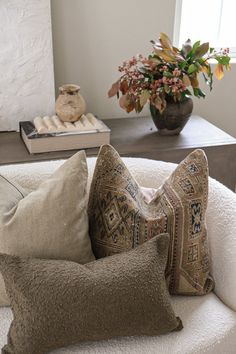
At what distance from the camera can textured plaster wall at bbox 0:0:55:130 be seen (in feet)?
5.75

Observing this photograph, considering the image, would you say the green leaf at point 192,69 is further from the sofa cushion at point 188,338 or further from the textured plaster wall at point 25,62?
the sofa cushion at point 188,338

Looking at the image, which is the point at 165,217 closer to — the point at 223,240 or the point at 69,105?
A: the point at 223,240

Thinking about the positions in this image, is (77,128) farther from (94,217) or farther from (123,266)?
(123,266)

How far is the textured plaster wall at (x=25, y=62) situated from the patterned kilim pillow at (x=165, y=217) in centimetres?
76

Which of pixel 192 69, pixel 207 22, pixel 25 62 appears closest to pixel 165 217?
pixel 192 69

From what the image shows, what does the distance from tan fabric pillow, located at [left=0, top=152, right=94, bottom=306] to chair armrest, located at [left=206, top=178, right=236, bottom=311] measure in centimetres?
34

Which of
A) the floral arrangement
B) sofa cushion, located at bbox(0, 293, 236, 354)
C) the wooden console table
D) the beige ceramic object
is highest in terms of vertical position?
the floral arrangement

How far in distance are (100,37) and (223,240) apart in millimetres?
1118

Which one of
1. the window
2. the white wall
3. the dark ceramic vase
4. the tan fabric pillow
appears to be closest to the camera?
the tan fabric pillow

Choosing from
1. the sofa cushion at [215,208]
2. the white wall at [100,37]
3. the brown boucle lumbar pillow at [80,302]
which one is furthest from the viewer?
the white wall at [100,37]

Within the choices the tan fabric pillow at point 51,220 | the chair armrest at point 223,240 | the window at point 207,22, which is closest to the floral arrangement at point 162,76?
the window at point 207,22

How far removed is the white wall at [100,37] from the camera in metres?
1.91

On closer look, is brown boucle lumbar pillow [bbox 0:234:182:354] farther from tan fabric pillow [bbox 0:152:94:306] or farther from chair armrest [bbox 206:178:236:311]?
chair armrest [bbox 206:178:236:311]

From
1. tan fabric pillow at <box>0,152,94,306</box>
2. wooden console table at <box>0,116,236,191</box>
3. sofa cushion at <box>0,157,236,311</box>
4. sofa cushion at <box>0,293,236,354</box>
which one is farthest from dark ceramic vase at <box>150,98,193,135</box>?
sofa cushion at <box>0,293,236,354</box>
